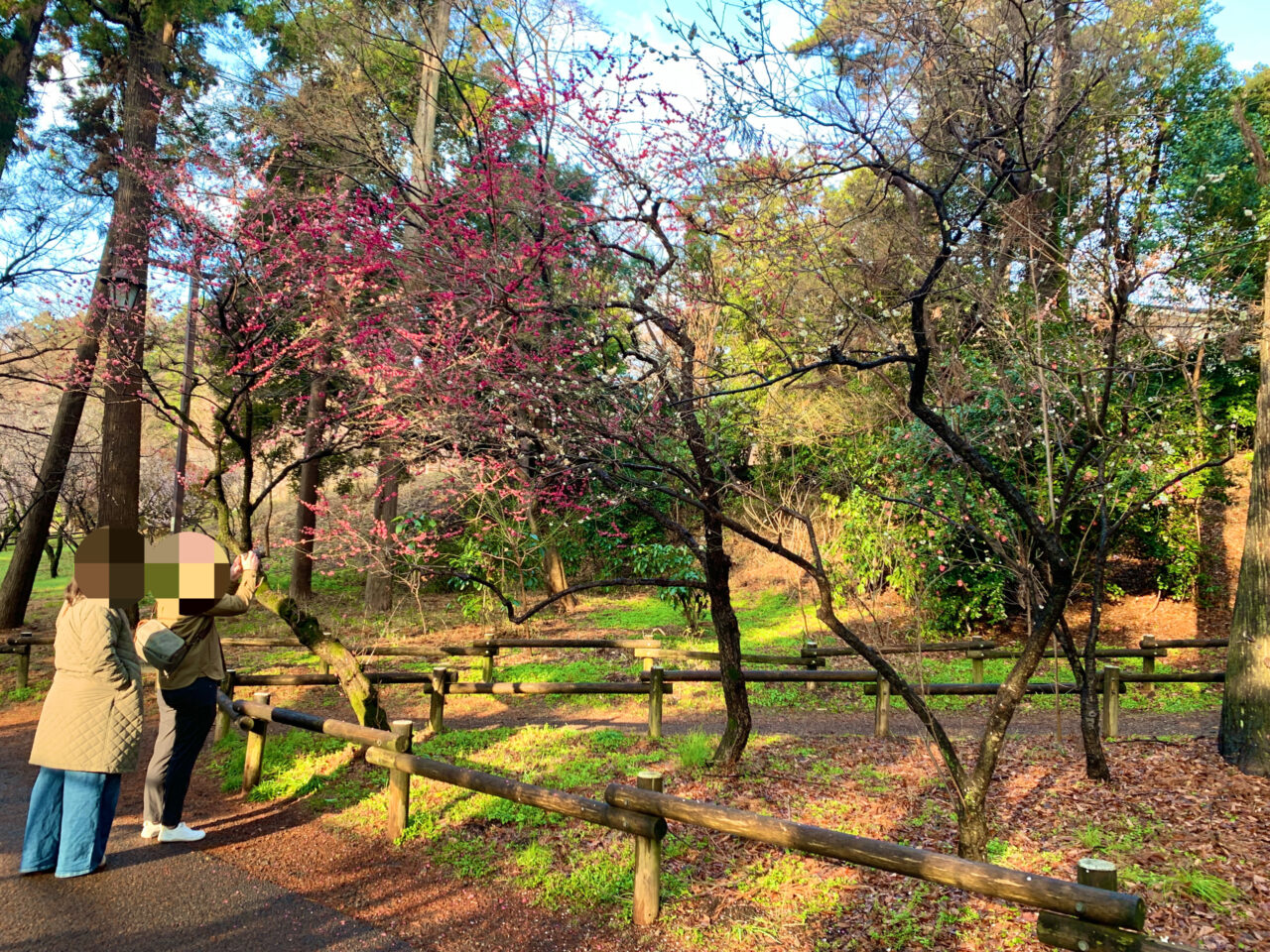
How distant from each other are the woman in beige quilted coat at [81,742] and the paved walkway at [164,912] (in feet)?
0.56

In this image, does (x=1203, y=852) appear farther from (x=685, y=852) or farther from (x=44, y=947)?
(x=44, y=947)

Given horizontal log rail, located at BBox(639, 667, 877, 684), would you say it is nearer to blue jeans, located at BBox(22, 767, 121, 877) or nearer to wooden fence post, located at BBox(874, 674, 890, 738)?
wooden fence post, located at BBox(874, 674, 890, 738)

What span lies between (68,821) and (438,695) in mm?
3094

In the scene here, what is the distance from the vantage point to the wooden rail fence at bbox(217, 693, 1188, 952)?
2443 millimetres

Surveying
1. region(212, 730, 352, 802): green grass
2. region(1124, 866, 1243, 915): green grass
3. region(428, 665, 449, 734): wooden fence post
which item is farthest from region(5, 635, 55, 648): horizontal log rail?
region(1124, 866, 1243, 915): green grass

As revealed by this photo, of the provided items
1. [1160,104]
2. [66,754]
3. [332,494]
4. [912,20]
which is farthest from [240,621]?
[1160,104]

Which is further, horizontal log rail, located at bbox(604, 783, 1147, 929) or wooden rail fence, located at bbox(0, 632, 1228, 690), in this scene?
wooden rail fence, located at bbox(0, 632, 1228, 690)

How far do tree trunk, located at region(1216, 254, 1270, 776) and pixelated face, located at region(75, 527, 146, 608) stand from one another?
23.2ft

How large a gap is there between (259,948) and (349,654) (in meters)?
2.81

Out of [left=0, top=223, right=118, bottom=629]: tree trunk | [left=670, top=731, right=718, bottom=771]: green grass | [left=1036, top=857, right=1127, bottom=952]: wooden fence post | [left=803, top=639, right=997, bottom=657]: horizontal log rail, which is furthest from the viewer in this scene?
[left=0, top=223, right=118, bottom=629]: tree trunk

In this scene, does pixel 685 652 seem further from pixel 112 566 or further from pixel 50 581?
pixel 50 581

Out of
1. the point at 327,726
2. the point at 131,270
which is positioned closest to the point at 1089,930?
the point at 327,726

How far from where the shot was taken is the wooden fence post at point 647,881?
3.47 m

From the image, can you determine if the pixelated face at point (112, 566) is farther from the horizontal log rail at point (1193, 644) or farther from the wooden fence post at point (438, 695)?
the horizontal log rail at point (1193, 644)
